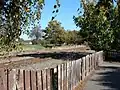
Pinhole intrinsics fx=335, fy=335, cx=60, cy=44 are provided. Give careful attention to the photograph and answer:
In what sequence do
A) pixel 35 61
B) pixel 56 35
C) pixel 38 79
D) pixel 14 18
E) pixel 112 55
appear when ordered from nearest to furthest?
pixel 14 18 → pixel 38 79 → pixel 35 61 → pixel 112 55 → pixel 56 35

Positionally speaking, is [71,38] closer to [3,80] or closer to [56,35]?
[56,35]

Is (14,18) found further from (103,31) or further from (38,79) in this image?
(103,31)

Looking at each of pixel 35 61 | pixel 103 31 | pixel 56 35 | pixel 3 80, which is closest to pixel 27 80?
pixel 3 80

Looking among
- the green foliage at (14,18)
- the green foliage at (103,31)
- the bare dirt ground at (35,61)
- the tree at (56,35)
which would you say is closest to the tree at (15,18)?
the green foliage at (14,18)

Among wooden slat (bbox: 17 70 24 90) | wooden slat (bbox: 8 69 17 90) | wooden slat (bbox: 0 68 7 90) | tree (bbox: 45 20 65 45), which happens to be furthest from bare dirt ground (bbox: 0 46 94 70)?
tree (bbox: 45 20 65 45)

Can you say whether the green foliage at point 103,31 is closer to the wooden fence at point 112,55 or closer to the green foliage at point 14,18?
the wooden fence at point 112,55

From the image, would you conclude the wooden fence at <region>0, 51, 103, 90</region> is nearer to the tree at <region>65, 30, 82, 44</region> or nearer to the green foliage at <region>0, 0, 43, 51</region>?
the green foliage at <region>0, 0, 43, 51</region>

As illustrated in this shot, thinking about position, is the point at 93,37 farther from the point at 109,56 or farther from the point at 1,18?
the point at 1,18

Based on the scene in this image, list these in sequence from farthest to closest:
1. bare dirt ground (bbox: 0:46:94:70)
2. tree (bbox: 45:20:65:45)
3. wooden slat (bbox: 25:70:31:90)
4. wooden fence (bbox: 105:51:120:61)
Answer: tree (bbox: 45:20:65:45)
wooden fence (bbox: 105:51:120:61)
bare dirt ground (bbox: 0:46:94:70)
wooden slat (bbox: 25:70:31:90)

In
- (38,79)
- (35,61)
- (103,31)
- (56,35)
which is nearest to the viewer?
(38,79)

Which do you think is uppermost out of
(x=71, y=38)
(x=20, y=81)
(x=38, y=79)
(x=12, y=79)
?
(x=71, y=38)

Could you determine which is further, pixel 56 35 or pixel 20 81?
pixel 56 35

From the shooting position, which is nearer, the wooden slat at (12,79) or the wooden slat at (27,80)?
the wooden slat at (12,79)

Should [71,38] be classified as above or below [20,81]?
above
